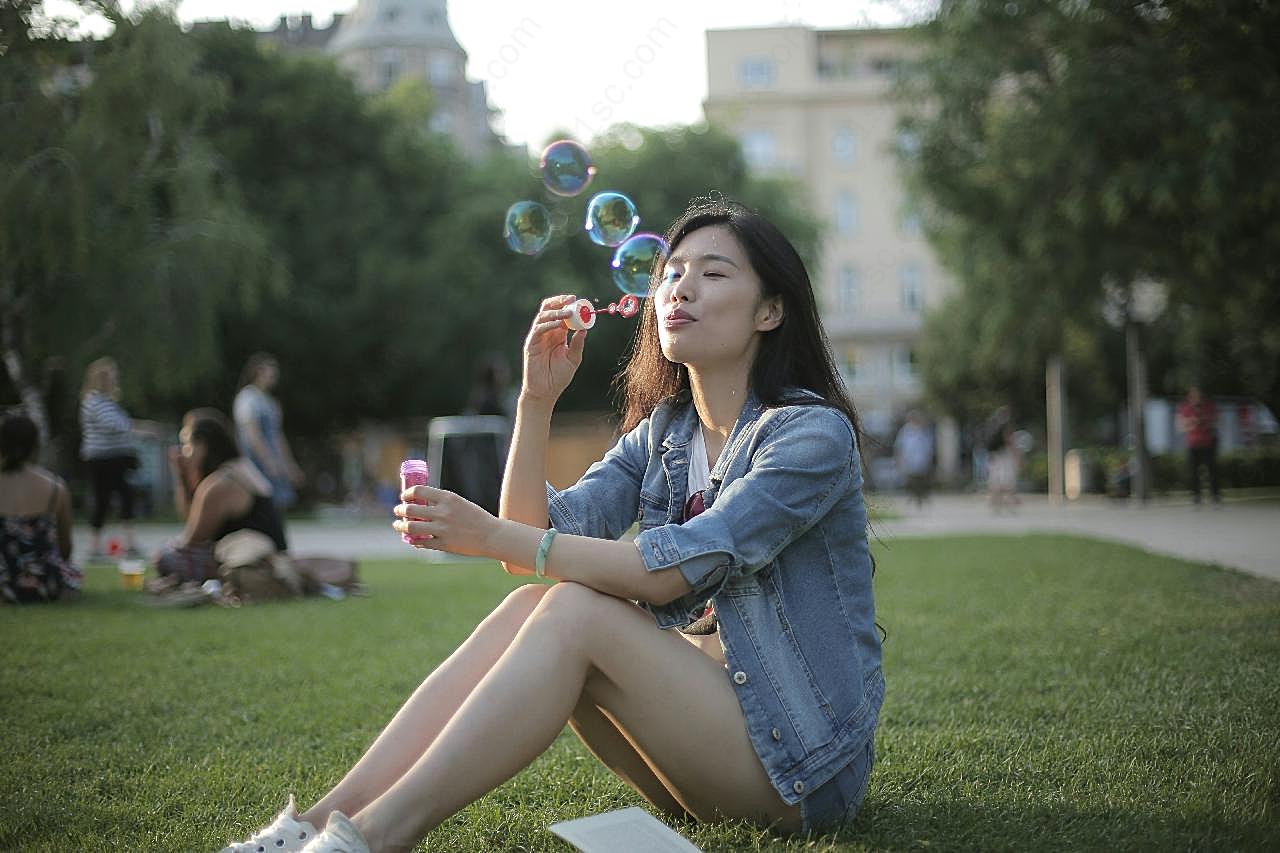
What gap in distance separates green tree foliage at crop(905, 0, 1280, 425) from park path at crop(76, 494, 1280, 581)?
273 cm

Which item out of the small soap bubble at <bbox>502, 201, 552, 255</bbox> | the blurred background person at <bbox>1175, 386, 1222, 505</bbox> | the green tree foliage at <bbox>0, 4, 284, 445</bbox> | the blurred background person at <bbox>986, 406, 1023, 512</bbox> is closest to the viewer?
the small soap bubble at <bbox>502, 201, 552, 255</bbox>

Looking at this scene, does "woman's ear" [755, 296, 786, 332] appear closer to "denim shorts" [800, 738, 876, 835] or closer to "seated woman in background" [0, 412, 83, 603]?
"denim shorts" [800, 738, 876, 835]

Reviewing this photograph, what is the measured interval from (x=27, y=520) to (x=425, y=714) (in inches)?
274

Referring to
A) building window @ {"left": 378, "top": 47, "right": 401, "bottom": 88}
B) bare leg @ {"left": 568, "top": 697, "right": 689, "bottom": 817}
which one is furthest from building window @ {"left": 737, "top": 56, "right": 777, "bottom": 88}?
bare leg @ {"left": 568, "top": 697, "right": 689, "bottom": 817}

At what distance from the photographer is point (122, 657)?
6.40 metres

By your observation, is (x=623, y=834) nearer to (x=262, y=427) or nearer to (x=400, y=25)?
(x=262, y=427)

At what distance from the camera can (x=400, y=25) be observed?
55.5 metres

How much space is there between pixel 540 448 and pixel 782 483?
2.47 feet

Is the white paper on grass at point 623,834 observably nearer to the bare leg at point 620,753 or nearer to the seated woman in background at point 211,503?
the bare leg at point 620,753

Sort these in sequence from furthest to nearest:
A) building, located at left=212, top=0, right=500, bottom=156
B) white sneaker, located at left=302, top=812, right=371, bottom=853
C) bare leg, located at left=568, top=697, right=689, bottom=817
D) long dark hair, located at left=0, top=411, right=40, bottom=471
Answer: building, located at left=212, top=0, right=500, bottom=156 → long dark hair, located at left=0, top=411, right=40, bottom=471 → bare leg, located at left=568, top=697, right=689, bottom=817 → white sneaker, located at left=302, top=812, right=371, bottom=853

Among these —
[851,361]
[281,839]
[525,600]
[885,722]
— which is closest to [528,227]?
[885,722]

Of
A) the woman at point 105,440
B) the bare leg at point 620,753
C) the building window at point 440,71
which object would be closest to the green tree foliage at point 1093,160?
the bare leg at point 620,753

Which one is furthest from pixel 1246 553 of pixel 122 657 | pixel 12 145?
pixel 12 145

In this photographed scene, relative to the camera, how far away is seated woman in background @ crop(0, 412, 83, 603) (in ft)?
28.6
